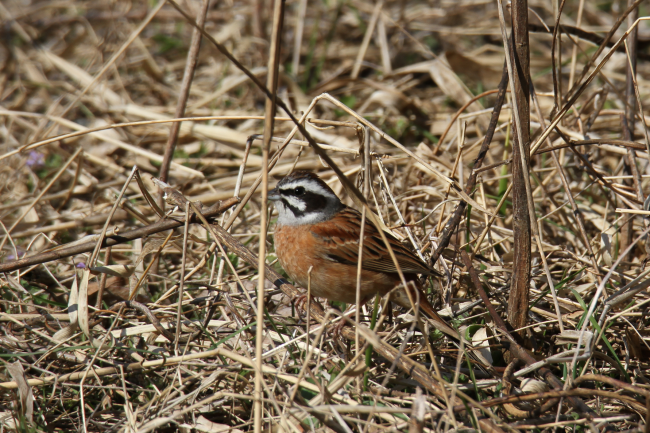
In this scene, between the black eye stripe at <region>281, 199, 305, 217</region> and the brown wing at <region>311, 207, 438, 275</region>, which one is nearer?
the brown wing at <region>311, 207, 438, 275</region>

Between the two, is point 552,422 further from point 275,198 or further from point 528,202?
point 275,198

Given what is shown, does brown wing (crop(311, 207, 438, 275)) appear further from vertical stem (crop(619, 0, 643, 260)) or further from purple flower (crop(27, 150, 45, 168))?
purple flower (crop(27, 150, 45, 168))

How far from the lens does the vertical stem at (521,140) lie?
3.09m

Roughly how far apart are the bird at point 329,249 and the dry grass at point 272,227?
A: 0.76 feet

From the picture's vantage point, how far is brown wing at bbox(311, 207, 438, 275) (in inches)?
155

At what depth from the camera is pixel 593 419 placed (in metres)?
2.91

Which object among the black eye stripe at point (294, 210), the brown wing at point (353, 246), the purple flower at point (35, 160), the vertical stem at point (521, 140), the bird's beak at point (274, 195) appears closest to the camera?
the vertical stem at point (521, 140)

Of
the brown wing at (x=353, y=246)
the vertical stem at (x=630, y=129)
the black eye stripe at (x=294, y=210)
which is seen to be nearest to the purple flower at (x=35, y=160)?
the black eye stripe at (x=294, y=210)

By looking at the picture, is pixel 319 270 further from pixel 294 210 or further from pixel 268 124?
pixel 268 124

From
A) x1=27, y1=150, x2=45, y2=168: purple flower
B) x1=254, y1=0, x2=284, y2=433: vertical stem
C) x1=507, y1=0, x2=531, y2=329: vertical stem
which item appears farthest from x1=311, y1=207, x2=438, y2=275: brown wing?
x1=27, y1=150, x2=45, y2=168: purple flower

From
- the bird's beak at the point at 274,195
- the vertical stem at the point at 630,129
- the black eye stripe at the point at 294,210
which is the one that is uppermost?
the vertical stem at the point at 630,129

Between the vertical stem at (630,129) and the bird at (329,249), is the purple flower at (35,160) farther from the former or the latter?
the vertical stem at (630,129)

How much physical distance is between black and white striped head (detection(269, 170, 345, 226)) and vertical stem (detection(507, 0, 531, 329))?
1.57 meters

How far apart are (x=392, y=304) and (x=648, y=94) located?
169 inches
